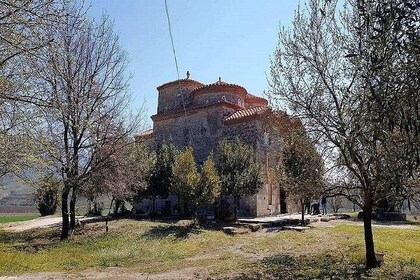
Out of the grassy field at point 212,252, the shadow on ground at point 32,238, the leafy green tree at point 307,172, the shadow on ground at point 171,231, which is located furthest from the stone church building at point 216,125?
the leafy green tree at point 307,172

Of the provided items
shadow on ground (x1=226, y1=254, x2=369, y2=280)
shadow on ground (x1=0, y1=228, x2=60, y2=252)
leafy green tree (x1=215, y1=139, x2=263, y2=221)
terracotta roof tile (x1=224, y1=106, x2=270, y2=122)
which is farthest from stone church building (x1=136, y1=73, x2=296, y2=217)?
shadow on ground (x1=226, y1=254, x2=369, y2=280)

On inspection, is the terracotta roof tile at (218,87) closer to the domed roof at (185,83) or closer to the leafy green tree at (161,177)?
the domed roof at (185,83)

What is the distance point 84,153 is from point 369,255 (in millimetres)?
12233

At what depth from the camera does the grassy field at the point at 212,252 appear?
404 inches

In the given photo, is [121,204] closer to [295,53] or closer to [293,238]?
[293,238]

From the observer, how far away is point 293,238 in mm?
16328

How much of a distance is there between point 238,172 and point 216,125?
6.55 m

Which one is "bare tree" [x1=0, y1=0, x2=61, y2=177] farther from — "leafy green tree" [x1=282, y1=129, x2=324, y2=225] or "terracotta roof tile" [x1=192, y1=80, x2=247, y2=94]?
"terracotta roof tile" [x1=192, y1=80, x2=247, y2=94]

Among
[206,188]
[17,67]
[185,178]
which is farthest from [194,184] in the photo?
[17,67]

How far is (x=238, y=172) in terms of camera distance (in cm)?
2147

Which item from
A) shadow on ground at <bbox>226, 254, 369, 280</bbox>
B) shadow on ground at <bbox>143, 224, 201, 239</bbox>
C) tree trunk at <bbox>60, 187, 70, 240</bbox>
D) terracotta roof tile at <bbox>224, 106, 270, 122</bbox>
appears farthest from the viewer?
terracotta roof tile at <bbox>224, 106, 270, 122</bbox>

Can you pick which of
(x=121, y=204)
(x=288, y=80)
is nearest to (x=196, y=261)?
(x=288, y=80)

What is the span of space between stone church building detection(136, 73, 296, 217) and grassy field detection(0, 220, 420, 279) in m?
7.37

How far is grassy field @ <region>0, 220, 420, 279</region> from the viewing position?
10.3 meters
